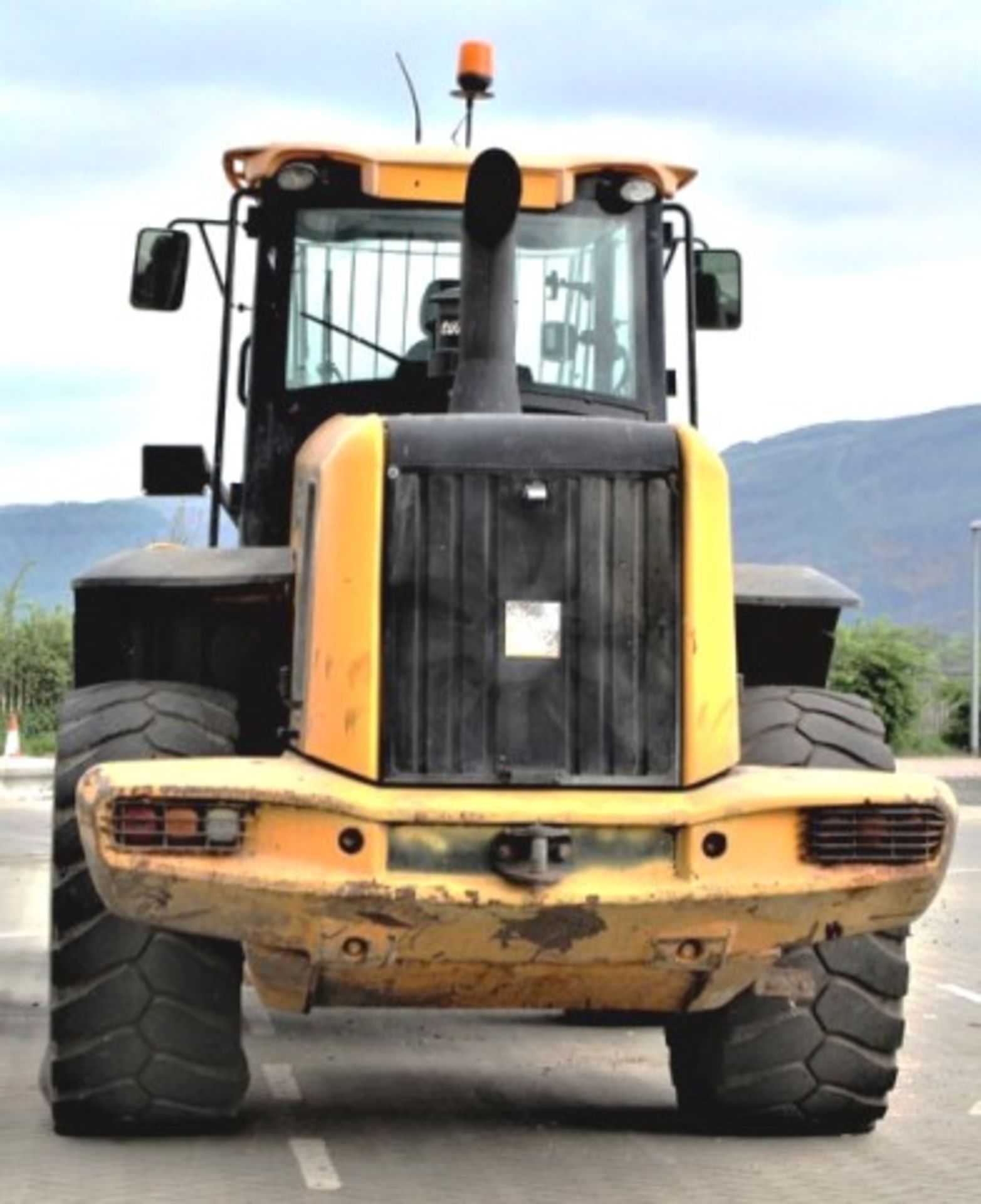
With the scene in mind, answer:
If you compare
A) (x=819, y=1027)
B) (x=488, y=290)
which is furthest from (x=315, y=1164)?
(x=488, y=290)

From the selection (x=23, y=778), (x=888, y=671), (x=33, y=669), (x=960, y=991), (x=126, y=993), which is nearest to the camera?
(x=126, y=993)

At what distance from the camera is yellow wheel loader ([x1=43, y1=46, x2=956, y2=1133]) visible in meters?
9.82

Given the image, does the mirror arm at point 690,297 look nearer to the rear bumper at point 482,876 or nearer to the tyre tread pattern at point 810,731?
the tyre tread pattern at point 810,731

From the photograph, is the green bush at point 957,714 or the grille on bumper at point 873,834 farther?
the green bush at point 957,714

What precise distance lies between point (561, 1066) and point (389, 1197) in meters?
3.85

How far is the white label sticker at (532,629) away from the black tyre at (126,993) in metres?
1.09

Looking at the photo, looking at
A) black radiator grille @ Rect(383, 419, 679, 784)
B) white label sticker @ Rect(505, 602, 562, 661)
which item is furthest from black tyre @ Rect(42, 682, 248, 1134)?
white label sticker @ Rect(505, 602, 562, 661)

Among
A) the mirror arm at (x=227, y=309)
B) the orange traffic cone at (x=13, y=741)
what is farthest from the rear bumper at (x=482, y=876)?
the orange traffic cone at (x=13, y=741)

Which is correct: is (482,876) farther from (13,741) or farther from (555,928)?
(13,741)

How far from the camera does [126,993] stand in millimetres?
10625

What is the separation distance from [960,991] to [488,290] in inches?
299

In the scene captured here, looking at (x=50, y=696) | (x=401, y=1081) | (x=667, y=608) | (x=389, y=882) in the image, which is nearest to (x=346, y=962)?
(x=389, y=882)

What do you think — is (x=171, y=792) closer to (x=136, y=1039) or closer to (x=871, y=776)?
(x=136, y=1039)

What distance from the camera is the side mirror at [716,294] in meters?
12.7
